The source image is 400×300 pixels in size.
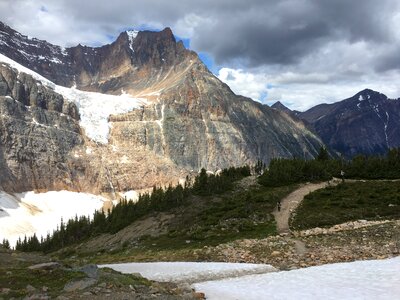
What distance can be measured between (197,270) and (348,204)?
40151 millimetres

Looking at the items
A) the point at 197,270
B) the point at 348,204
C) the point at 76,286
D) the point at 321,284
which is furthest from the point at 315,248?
the point at 348,204

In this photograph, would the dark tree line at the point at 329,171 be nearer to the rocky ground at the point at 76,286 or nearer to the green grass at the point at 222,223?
the green grass at the point at 222,223

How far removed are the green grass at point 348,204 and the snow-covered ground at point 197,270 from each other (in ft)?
76.2

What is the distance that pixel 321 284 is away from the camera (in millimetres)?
24000

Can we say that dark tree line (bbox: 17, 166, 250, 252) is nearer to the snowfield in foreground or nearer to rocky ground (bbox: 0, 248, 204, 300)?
the snowfield in foreground

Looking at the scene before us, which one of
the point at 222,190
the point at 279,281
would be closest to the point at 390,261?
the point at 279,281

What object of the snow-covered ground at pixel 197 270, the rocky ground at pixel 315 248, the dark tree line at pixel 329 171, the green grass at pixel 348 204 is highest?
the dark tree line at pixel 329 171

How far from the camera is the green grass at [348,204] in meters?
58.5

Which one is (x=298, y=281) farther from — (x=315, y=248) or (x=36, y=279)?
(x=315, y=248)

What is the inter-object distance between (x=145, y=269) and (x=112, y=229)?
207 ft

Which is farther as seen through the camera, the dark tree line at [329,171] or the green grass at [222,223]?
the dark tree line at [329,171]

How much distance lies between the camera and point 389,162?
341 feet

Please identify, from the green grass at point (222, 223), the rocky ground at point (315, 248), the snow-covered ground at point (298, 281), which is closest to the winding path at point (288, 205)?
the green grass at point (222, 223)

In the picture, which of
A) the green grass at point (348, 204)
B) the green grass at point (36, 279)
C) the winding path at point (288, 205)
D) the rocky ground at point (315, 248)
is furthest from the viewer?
the winding path at point (288, 205)
